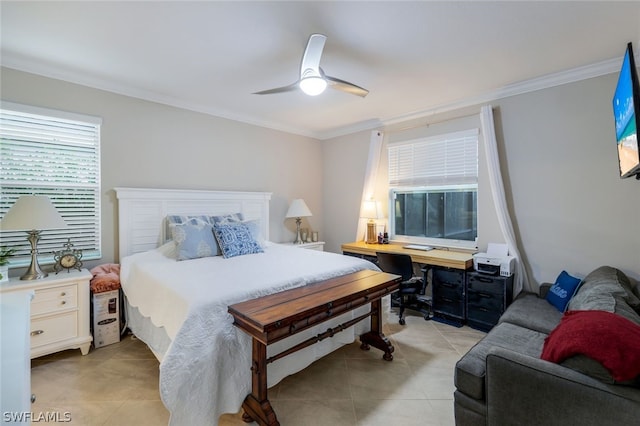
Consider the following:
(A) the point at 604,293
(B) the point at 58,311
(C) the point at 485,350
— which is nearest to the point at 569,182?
(A) the point at 604,293

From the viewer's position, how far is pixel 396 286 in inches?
95.3

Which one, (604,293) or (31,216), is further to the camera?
(31,216)

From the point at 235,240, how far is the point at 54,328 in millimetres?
1620

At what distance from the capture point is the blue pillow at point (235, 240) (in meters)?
2.92

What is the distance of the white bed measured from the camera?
154 cm

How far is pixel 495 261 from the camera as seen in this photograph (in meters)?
2.97

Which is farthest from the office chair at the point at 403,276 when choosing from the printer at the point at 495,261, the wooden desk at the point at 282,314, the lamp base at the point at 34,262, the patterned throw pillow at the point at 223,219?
the lamp base at the point at 34,262

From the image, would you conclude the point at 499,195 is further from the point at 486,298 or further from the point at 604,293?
the point at 604,293

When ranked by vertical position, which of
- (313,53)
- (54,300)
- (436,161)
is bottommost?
(54,300)

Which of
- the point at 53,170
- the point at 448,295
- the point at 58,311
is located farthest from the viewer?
the point at 448,295

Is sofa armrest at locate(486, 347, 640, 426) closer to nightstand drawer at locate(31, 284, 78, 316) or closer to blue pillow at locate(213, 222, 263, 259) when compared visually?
blue pillow at locate(213, 222, 263, 259)

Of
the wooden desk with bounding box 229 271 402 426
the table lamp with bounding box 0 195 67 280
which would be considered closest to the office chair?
the wooden desk with bounding box 229 271 402 426

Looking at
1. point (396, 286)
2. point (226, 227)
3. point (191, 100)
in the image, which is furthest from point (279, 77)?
point (396, 286)

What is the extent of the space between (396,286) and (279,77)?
2.29 meters
